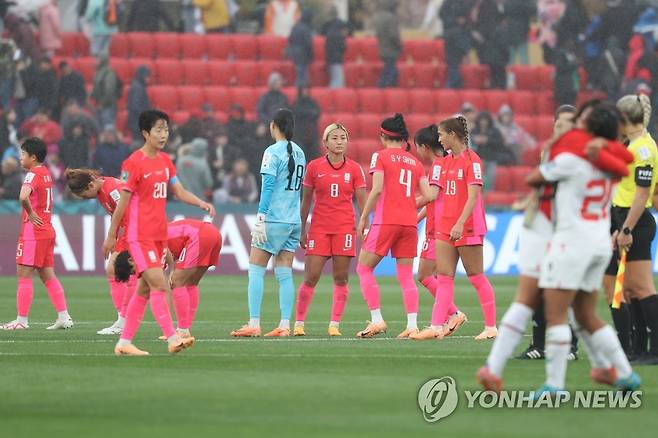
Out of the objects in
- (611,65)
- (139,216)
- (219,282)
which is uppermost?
(611,65)

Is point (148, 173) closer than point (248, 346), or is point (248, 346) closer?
point (148, 173)

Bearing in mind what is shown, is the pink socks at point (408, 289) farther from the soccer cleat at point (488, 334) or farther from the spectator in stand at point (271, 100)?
the spectator in stand at point (271, 100)

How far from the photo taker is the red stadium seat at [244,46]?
31266 millimetres

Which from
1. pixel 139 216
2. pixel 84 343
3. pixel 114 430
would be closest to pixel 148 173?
pixel 139 216

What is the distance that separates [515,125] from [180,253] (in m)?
17.4

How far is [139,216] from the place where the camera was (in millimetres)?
11758

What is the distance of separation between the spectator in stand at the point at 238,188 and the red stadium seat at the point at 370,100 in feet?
15.3

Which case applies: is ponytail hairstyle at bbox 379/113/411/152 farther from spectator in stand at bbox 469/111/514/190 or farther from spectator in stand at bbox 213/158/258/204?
spectator in stand at bbox 469/111/514/190

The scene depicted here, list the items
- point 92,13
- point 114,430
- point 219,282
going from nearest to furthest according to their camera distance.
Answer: point 114,430, point 219,282, point 92,13

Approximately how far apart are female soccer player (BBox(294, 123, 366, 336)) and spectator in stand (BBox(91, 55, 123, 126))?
14.1m

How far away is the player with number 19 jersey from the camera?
47.9 feet

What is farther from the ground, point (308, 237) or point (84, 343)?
point (308, 237)

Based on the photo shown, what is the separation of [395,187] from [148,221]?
138 inches

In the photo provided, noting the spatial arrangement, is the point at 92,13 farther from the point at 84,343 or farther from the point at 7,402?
the point at 7,402
